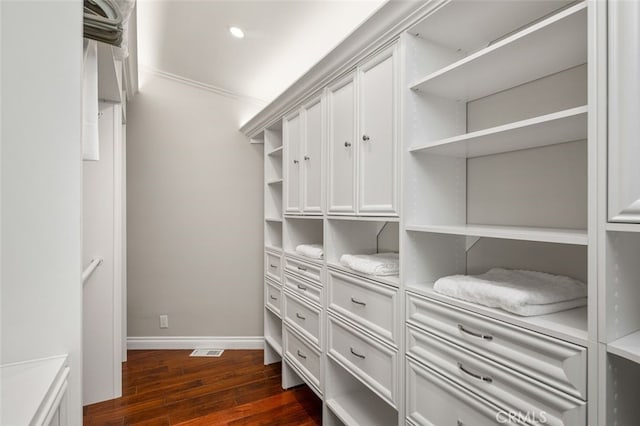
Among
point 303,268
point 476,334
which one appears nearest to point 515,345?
point 476,334

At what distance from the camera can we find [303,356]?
87.5 inches

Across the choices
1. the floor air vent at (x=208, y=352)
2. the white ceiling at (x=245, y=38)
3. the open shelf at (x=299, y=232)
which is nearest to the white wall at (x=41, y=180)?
the white ceiling at (x=245, y=38)

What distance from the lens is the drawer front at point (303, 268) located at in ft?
6.71

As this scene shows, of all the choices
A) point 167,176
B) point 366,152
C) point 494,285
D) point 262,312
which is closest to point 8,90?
point 366,152

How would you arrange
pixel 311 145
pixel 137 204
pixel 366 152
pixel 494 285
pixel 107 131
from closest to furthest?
1. pixel 494 285
2. pixel 366 152
3. pixel 311 145
4. pixel 107 131
5. pixel 137 204

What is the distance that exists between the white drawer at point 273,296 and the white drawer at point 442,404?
1.45 metres

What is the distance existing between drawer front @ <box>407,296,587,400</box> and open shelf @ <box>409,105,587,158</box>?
1.95 feet

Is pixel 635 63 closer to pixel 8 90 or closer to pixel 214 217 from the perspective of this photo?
pixel 8 90

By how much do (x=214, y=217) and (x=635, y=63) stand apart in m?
3.14

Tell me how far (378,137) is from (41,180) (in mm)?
1239

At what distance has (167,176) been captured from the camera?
10.4 ft

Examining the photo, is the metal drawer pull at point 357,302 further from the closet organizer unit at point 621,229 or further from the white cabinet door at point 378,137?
the closet organizer unit at point 621,229

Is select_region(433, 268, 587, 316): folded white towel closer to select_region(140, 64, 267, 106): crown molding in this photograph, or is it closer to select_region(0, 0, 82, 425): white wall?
select_region(0, 0, 82, 425): white wall

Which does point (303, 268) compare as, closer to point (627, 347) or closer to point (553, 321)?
point (553, 321)
